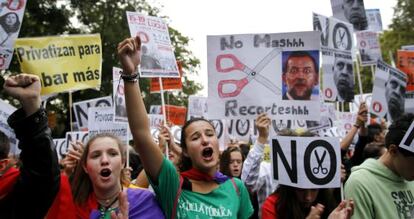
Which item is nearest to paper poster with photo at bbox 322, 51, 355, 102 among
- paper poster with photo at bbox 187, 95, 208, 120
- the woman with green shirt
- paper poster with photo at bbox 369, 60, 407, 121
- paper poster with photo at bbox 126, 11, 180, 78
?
paper poster with photo at bbox 369, 60, 407, 121

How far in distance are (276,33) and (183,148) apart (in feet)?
9.40

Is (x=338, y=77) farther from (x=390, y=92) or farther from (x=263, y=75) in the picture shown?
(x=263, y=75)

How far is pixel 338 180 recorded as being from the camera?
3748 millimetres

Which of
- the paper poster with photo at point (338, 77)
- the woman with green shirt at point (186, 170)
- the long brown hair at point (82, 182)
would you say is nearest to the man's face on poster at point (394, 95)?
the paper poster with photo at point (338, 77)

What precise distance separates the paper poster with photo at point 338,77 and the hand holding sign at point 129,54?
Result: 5114 millimetres

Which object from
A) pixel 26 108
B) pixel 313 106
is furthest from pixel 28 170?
pixel 313 106

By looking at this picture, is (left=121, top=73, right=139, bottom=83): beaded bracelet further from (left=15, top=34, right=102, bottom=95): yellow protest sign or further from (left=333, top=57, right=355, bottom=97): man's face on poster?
(left=333, top=57, right=355, bottom=97): man's face on poster

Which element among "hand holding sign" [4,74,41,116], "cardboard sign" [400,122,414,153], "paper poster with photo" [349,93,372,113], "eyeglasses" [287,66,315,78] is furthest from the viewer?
"paper poster with photo" [349,93,372,113]

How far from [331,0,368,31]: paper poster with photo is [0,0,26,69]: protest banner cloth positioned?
5.01 meters

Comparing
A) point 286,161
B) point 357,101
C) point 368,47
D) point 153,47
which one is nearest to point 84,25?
point 357,101

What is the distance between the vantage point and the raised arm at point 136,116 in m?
3.08

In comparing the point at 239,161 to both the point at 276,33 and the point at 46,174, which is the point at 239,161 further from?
the point at 46,174

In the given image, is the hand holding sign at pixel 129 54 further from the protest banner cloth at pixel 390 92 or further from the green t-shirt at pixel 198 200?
the protest banner cloth at pixel 390 92

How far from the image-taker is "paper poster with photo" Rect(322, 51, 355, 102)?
785cm
